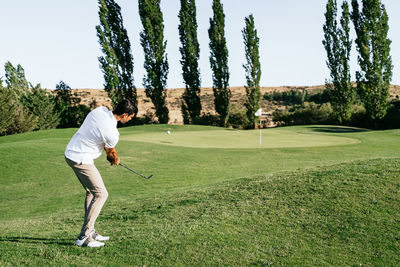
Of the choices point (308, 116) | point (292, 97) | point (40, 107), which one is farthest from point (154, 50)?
point (292, 97)

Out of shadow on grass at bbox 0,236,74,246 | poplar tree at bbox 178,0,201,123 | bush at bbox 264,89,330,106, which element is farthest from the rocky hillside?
shadow on grass at bbox 0,236,74,246

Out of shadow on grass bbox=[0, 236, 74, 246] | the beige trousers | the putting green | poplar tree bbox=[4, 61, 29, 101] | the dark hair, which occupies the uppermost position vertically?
poplar tree bbox=[4, 61, 29, 101]

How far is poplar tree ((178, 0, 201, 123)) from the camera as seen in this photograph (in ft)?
157

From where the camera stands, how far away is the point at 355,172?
8148 millimetres

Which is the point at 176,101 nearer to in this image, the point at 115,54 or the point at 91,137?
the point at 115,54

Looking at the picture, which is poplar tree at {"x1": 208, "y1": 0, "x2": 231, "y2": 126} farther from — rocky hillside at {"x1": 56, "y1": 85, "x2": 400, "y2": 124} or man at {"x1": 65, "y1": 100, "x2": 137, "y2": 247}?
man at {"x1": 65, "y1": 100, "x2": 137, "y2": 247}

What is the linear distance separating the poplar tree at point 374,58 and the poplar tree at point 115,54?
105 feet

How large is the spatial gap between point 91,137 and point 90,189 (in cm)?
88

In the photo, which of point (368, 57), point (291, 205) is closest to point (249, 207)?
point (291, 205)

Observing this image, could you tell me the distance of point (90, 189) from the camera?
5258mm

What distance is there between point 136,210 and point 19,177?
8.07m

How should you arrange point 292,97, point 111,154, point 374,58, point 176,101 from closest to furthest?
point 111,154 < point 374,58 < point 292,97 < point 176,101

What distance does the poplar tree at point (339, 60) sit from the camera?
43.5 m

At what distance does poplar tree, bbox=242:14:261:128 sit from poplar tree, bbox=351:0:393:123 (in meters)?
13.2
